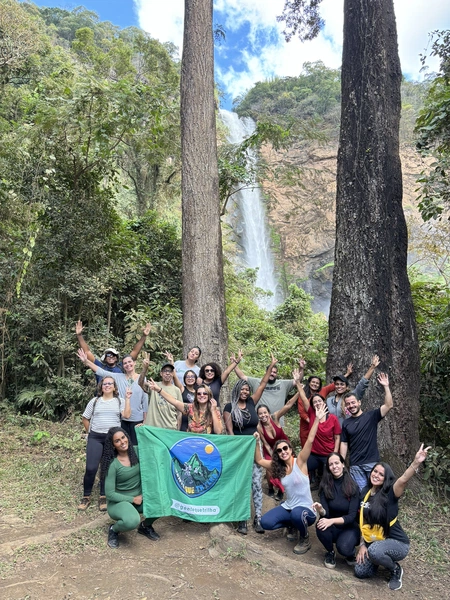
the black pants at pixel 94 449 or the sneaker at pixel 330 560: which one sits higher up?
the black pants at pixel 94 449

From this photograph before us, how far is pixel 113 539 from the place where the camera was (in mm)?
4645

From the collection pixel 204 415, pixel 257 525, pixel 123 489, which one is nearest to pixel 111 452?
pixel 123 489

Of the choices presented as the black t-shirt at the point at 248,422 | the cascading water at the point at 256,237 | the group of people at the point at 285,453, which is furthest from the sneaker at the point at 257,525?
the cascading water at the point at 256,237

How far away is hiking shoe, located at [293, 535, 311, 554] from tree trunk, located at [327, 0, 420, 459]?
1.76 metres

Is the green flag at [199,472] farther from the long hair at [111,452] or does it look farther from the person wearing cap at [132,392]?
the person wearing cap at [132,392]

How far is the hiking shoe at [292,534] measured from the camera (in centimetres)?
490

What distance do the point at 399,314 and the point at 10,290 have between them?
Result: 7516 millimetres

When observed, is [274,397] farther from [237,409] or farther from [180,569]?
[180,569]

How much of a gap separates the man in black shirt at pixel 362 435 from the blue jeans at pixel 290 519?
64 centimetres

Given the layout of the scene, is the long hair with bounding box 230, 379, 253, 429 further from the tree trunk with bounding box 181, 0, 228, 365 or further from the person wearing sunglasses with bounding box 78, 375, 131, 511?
the tree trunk with bounding box 181, 0, 228, 365

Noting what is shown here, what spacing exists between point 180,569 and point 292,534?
132cm

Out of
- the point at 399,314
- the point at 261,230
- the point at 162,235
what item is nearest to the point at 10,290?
the point at 162,235

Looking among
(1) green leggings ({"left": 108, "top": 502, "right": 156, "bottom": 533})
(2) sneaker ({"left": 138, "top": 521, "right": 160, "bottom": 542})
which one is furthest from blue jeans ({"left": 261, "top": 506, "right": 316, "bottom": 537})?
(1) green leggings ({"left": 108, "top": 502, "right": 156, "bottom": 533})

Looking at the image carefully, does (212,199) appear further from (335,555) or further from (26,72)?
(26,72)
